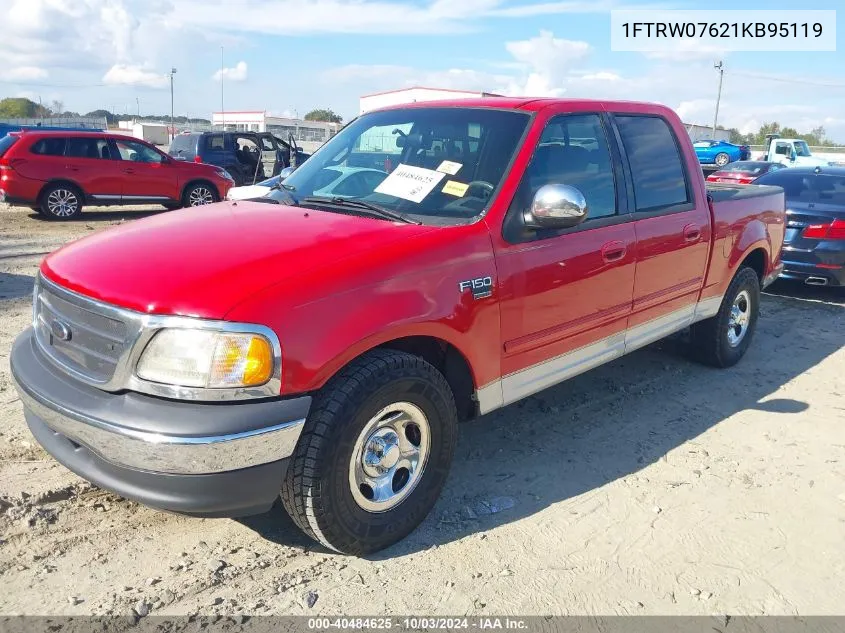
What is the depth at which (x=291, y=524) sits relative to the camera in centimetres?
335

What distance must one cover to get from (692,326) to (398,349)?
3345 millimetres

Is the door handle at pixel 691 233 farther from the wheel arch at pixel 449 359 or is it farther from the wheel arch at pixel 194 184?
the wheel arch at pixel 194 184

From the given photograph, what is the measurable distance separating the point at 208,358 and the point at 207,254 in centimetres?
54

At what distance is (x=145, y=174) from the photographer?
14.1 meters

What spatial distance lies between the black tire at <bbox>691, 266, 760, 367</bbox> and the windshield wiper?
10.5ft

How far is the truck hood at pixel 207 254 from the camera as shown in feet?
8.61

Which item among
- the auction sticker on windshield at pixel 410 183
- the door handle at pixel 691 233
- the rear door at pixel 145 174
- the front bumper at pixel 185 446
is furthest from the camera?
the rear door at pixel 145 174

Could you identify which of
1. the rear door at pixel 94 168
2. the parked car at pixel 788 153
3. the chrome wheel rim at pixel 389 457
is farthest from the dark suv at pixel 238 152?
A: the parked car at pixel 788 153

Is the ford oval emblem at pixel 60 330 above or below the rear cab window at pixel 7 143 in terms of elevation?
below

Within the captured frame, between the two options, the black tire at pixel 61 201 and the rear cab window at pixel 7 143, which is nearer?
the rear cab window at pixel 7 143

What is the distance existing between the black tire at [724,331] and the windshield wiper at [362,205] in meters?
3.21

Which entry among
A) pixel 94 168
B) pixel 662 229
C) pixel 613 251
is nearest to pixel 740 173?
pixel 94 168

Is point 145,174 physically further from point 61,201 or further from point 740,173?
point 740,173

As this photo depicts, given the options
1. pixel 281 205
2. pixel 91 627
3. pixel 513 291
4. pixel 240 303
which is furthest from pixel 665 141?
pixel 91 627
